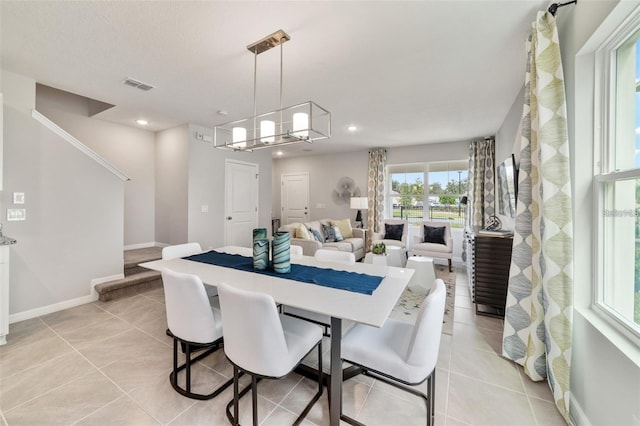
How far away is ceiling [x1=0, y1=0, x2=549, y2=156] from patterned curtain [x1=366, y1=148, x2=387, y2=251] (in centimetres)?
242

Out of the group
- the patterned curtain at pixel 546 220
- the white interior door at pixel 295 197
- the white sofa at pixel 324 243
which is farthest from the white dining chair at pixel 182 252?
the white interior door at pixel 295 197

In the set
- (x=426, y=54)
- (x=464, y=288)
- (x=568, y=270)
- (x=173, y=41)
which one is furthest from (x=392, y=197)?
(x=173, y=41)

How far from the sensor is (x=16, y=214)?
2.67 meters

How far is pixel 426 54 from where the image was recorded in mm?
2256

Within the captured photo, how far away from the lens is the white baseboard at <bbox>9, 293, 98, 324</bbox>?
2.69 metres

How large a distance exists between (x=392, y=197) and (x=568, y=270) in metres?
4.86

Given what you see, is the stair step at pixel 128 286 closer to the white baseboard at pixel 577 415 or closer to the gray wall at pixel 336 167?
the gray wall at pixel 336 167

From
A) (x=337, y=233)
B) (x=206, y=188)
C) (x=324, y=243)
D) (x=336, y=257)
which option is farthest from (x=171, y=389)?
(x=337, y=233)

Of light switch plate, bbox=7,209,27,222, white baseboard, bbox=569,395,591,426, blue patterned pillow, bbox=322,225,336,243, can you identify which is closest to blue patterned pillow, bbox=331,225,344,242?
blue patterned pillow, bbox=322,225,336,243

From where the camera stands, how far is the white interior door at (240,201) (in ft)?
16.2

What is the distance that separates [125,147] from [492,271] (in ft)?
19.1

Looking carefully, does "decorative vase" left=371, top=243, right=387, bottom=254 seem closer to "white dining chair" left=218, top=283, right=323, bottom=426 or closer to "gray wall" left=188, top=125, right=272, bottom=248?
"white dining chair" left=218, top=283, right=323, bottom=426

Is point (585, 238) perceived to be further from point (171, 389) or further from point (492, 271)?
point (171, 389)

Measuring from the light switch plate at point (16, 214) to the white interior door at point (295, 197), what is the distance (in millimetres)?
5298
